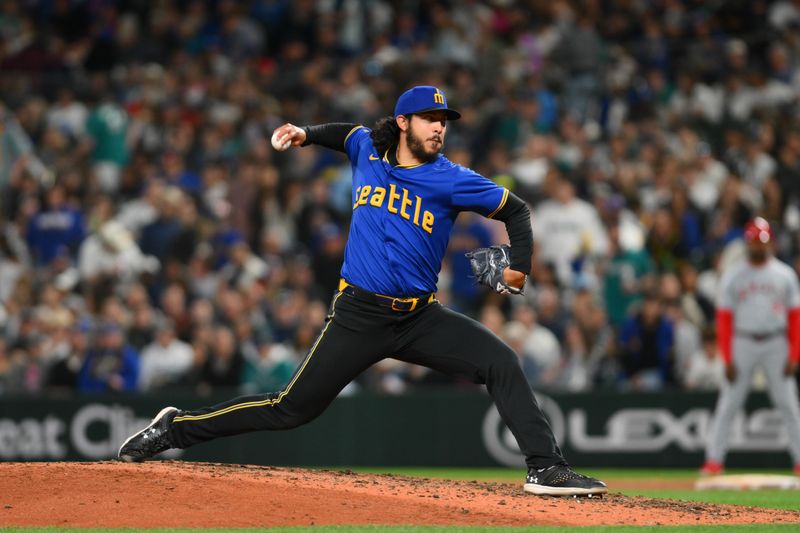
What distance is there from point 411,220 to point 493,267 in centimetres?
52

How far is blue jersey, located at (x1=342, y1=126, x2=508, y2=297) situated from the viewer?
7297mm

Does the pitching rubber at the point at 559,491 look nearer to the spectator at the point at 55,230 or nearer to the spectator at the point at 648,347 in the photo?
the spectator at the point at 648,347

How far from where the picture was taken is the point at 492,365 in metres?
7.36

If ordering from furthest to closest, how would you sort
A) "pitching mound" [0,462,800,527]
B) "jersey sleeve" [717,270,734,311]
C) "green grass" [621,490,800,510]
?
"jersey sleeve" [717,270,734,311]
"green grass" [621,490,800,510]
"pitching mound" [0,462,800,527]

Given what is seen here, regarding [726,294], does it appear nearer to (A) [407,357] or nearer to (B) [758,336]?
(B) [758,336]

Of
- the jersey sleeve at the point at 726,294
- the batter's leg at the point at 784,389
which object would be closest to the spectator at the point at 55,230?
the jersey sleeve at the point at 726,294

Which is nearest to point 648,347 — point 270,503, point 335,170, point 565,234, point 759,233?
point 565,234

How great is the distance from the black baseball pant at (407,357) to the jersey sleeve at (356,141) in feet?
2.80

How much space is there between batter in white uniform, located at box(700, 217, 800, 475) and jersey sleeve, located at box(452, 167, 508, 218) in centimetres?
509

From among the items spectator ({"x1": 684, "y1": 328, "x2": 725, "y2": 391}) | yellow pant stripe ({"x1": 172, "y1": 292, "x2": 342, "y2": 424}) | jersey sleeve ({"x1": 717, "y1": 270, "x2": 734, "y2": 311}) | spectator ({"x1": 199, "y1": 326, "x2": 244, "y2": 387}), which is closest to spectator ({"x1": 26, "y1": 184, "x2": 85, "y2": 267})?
spectator ({"x1": 199, "y1": 326, "x2": 244, "y2": 387})

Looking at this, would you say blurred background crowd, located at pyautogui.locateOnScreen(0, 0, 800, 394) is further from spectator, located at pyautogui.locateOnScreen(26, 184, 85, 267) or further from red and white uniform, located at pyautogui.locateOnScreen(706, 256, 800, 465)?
red and white uniform, located at pyautogui.locateOnScreen(706, 256, 800, 465)

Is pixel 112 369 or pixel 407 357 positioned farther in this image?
pixel 112 369

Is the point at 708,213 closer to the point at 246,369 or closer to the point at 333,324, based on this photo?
the point at 246,369

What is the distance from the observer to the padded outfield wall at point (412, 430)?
1384 cm
